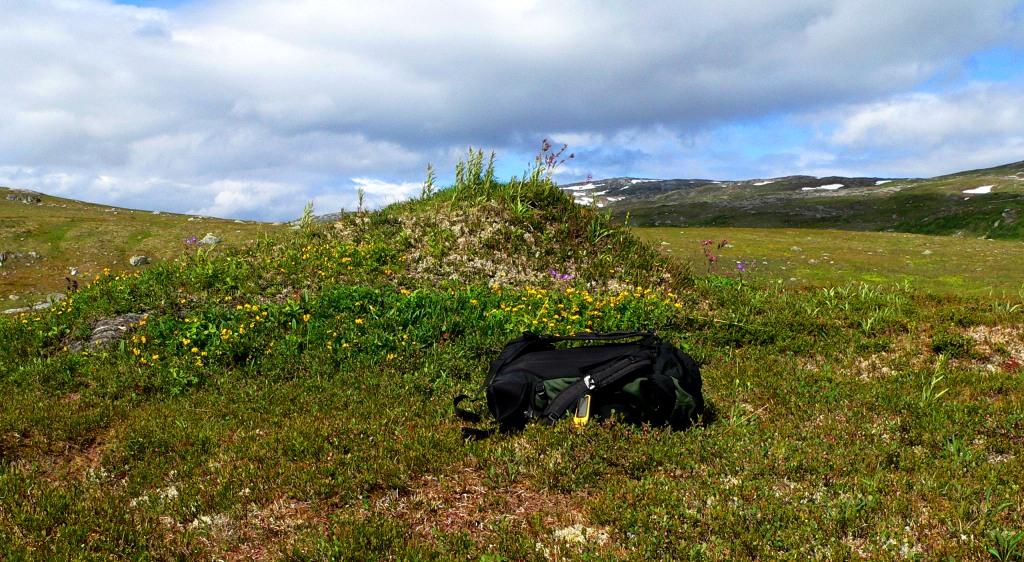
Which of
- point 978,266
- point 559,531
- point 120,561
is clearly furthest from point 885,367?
point 978,266

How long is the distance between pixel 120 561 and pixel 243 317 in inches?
249

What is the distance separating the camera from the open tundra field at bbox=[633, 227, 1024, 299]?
2222 cm

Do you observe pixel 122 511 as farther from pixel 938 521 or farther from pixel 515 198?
pixel 515 198

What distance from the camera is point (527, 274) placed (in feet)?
45.8

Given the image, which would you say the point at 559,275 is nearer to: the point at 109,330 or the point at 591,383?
the point at 591,383

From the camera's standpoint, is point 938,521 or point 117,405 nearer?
point 938,521

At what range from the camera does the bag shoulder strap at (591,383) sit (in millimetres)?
6109

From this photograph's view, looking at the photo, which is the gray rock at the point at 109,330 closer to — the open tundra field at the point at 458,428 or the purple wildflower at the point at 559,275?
the open tundra field at the point at 458,428

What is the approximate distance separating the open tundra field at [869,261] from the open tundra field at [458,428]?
8.69 meters

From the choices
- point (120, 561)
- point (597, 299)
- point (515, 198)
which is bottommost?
point (120, 561)

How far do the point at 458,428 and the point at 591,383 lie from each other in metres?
1.62

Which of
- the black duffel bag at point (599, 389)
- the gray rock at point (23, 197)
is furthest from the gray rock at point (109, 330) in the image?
the gray rock at point (23, 197)

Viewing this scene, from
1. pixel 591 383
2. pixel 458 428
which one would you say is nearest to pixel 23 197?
pixel 458 428

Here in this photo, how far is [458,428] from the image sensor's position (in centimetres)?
657
